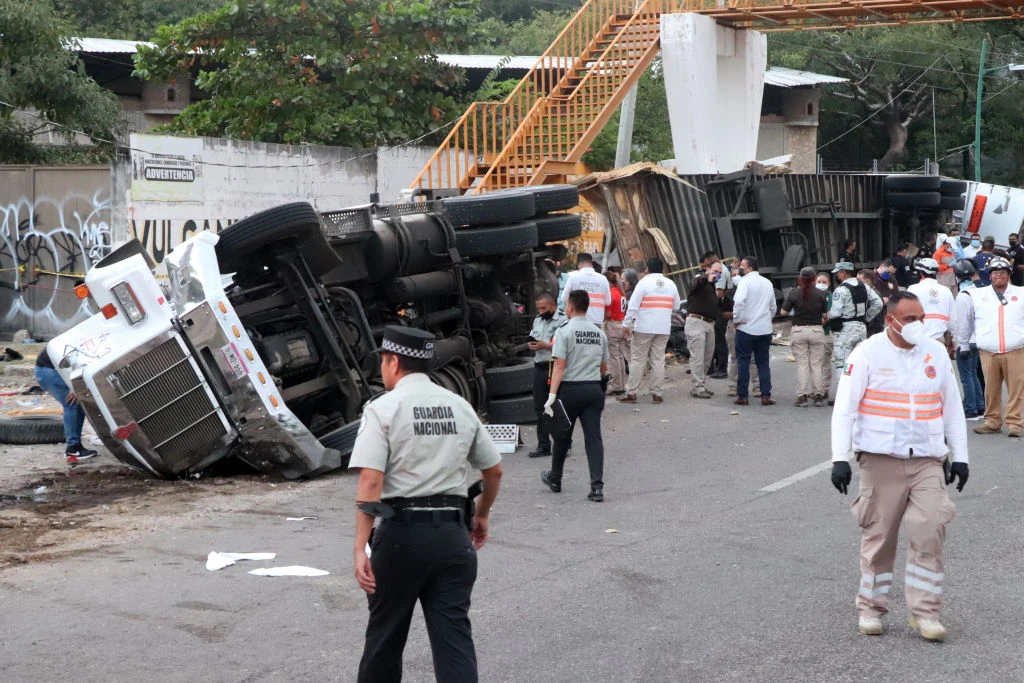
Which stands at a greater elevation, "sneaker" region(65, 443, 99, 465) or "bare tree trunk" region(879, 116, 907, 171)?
"bare tree trunk" region(879, 116, 907, 171)

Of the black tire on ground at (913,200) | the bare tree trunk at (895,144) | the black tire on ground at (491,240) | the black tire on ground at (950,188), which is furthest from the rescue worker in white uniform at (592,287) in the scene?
the bare tree trunk at (895,144)

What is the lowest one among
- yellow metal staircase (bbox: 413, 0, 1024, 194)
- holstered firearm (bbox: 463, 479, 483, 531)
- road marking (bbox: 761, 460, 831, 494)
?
road marking (bbox: 761, 460, 831, 494)

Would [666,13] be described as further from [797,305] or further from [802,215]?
[797,305]

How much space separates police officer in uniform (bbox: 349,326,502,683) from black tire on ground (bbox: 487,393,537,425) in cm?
833

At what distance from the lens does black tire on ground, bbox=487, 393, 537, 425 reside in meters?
13.2

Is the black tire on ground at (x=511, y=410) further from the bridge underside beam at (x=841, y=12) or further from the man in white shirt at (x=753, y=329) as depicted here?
the bridge underside beam at (x=841, y=12)

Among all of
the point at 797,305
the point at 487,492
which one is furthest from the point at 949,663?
the point at 797,305

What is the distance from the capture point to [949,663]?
5.80 meters

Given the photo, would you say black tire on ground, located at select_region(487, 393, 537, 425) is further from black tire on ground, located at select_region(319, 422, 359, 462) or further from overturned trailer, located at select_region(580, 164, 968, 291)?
overturned trailer, located at select_region(580, 164, 968, 291)

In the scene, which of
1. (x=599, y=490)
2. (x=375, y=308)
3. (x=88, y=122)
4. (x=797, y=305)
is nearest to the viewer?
(x=599, y=490)

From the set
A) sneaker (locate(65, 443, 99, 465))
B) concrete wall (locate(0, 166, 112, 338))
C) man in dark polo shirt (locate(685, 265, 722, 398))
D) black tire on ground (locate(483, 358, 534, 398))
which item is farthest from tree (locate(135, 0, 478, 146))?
sneaker (locate(65, 443, 99, 465))

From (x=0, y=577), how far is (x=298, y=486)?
3159mm

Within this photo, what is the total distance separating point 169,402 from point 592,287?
6.15 metres

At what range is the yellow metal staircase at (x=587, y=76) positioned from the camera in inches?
856
